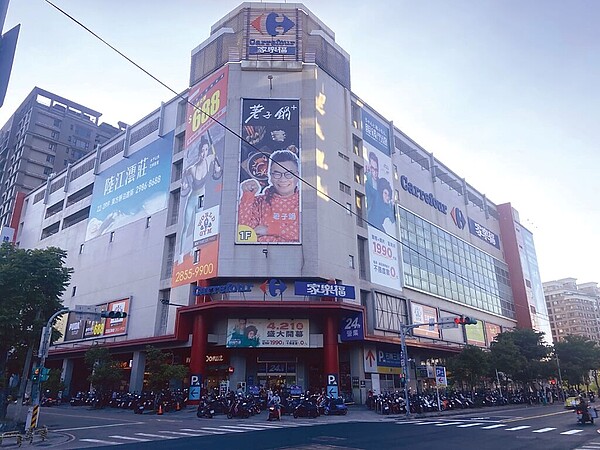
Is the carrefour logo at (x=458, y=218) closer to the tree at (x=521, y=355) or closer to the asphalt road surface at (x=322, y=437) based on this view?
the tree at (x=521, y=355)

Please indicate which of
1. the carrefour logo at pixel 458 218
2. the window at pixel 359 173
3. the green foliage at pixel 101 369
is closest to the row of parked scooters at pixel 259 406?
the green foliage at pixel 101 369

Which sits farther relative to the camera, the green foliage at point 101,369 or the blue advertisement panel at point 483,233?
the blue advertisement panel at point 483,233

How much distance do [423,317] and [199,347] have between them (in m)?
28.3

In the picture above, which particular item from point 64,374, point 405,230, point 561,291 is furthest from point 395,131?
point 561,291

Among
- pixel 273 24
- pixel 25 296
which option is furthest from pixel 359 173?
pixel 25 296

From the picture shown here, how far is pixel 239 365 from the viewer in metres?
39.5

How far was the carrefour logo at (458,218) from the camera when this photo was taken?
228 feet

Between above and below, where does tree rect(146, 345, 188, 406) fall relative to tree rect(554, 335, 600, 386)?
below

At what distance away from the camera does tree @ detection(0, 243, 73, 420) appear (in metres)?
26.4

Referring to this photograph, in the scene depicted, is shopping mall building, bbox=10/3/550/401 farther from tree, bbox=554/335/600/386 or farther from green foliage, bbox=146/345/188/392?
tree, bbox=554/335/600/386

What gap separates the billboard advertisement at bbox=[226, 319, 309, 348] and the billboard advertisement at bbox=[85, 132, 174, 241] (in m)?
18.7

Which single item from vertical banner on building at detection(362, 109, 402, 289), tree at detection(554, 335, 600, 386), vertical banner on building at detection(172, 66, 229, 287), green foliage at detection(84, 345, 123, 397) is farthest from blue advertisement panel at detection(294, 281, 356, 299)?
tree at detection(554, 335, 600, 386)

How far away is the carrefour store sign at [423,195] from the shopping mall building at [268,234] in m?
0.31

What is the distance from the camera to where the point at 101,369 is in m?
42.2
